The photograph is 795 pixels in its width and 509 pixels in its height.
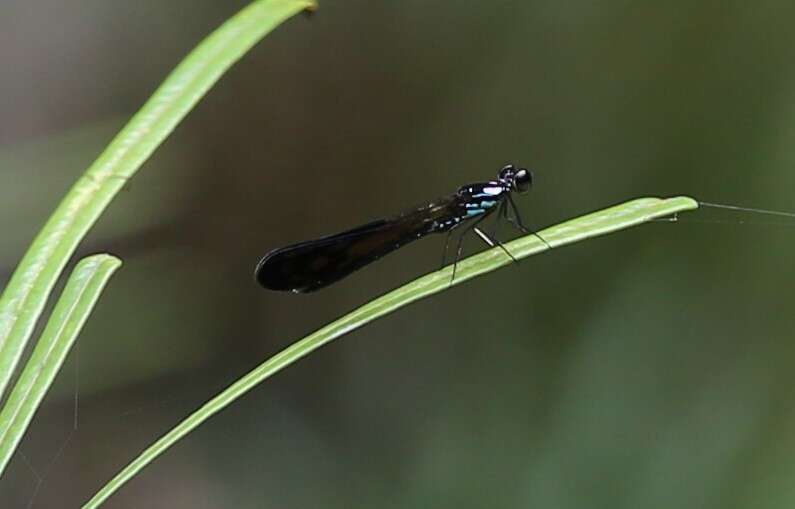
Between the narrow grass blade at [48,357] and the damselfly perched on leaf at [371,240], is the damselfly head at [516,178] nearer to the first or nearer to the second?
the damselfly perched on leaf at [371,240]

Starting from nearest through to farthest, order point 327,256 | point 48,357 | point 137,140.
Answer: point 137,140 < point 48,357 < point 327,256

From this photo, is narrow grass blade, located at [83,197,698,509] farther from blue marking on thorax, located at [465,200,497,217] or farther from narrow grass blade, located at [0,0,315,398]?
blue marking on thorax, located at [465,200,497,217]

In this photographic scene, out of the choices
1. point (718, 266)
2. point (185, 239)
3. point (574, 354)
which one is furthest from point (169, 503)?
point (718, 266)

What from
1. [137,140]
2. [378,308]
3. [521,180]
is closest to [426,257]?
[521,180]

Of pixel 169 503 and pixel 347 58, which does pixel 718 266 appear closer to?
pixel 347 58

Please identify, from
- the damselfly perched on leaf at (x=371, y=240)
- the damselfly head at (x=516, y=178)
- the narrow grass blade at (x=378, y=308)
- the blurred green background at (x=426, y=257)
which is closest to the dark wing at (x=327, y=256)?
the damselfly perched on leaf at (x=371, y=240)

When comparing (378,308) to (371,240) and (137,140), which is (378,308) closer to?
(137,140)

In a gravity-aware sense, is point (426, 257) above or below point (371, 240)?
above
